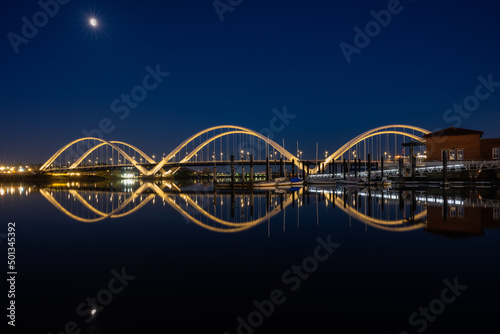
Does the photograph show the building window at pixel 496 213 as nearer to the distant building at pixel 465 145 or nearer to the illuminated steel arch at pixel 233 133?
the distant building at pixel 465 145

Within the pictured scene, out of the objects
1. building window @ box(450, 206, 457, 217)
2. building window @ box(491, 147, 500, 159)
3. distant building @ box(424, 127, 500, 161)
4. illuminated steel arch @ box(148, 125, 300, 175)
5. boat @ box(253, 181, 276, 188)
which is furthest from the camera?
illuminated steel arch @ box(148, 125, 300, 175)

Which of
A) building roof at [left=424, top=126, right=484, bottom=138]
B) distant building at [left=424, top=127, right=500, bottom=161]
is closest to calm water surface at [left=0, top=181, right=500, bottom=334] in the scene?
distant building at [left=424, top=127, right=500, bottom=161]

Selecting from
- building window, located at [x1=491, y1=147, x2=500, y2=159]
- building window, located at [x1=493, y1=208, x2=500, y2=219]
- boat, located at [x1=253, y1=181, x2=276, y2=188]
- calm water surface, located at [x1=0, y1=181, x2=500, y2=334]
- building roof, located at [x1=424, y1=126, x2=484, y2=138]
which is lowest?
calm water surface, located at [x1=0, y1=181, x2=500, y2=334]

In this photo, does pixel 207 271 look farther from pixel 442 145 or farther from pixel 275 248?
pixel 442 145

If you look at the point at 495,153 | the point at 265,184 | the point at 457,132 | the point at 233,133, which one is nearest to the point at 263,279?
the point at 265,184

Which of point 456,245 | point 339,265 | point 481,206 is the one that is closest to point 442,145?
point 481,206

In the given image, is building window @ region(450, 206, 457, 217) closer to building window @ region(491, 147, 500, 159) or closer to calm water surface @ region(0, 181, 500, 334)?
calm water surface @ region(0, 181, 500, 334)
